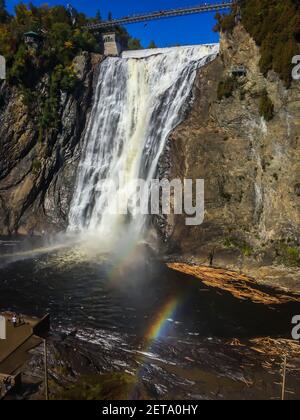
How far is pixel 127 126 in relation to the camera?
47000 millimetres

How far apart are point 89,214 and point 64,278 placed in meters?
14.8

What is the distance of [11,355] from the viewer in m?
20.4

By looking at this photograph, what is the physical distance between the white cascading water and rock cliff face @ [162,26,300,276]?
120 inches

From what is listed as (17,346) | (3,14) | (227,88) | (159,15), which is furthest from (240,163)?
(3,14)

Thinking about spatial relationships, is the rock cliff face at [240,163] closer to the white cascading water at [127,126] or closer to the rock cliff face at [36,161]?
the white cascading water at [127,126]

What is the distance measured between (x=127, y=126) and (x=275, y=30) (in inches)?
726

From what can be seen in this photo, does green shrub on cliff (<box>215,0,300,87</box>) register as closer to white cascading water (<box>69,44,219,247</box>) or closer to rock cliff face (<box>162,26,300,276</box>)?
rock cliff face (<box>162,26,300,276</box>)

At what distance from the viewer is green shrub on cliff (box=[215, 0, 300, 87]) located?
1303 inches

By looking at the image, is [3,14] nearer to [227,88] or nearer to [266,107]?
[227,88]

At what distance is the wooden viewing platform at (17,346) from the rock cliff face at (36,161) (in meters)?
26.1

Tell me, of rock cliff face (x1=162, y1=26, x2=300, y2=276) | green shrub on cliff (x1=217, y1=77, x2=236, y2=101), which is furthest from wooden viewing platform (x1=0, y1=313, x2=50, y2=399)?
green shrub on cliff (x1=217, y1=77, x2=236, y2=101)

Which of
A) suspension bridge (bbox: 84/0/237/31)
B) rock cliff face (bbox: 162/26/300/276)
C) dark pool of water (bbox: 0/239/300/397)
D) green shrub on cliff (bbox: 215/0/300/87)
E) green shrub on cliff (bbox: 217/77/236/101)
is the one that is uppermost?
suspension bridge (bbox: 84/0/237/31)
